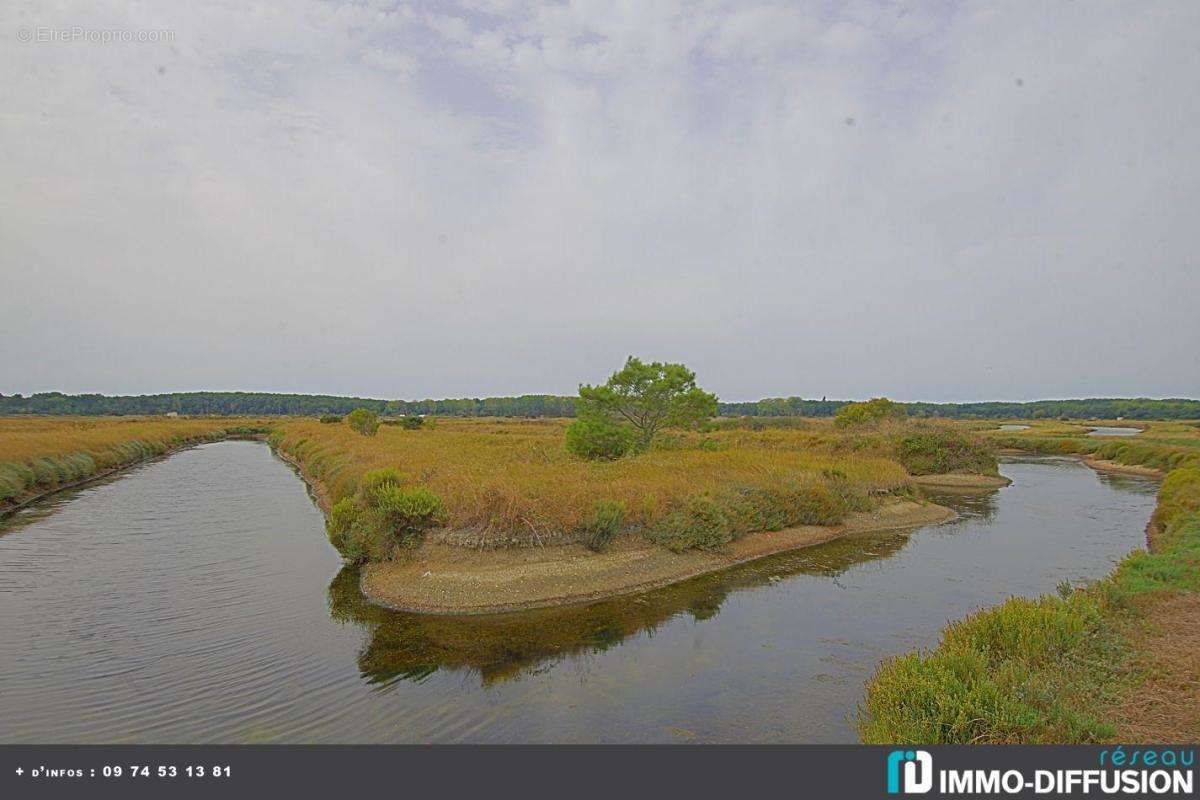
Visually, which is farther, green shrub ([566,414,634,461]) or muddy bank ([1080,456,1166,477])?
muddy bank ([1080,456,1166,477])

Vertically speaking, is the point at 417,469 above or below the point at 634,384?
below

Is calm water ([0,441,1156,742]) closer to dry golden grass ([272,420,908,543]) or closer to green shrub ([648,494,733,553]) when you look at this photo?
green shrub ([648,494,733,553])

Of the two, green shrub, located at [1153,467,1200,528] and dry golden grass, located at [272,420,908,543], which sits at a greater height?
dry golden grass, located at [272,420,908,543]

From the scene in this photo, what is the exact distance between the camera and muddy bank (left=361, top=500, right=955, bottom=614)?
46.5ft

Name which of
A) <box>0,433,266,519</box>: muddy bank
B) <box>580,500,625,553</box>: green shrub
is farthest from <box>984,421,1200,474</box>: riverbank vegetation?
<box>0,433,266,519</box>: muddy bank

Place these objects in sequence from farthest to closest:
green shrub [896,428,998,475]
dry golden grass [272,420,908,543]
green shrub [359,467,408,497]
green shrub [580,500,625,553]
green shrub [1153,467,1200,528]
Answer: green shrub [896,428,998,475]
green shrub [1153,467,1200,528]
green shrub [359,467,408,497]
green shrub [580,500,625,553]
dry golden grass [272,420,908,543]

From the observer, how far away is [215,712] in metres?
8.77

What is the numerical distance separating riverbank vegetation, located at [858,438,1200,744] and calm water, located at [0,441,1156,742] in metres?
1.72

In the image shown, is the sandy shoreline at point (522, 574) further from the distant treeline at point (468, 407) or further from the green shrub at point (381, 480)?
the distant treeline at point (468, 407)
